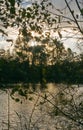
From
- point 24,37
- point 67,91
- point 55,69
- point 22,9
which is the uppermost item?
point 22,9

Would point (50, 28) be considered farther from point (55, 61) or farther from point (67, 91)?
point (67, 91)

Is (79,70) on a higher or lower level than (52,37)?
lower

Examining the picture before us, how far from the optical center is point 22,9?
143 inches

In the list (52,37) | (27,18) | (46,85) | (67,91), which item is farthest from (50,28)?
(67,91)

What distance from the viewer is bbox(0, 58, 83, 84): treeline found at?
3.77 m

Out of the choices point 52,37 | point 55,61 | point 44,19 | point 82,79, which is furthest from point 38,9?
point 82,79

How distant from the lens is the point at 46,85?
4098 millimetres

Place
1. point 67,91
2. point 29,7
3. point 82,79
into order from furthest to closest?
1. point 67,91
2. point 82,79
3. point 29,7

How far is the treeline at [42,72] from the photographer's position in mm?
3770

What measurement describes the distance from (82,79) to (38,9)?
104 centimetres

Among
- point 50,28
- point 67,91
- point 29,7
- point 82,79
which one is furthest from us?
point 67,91

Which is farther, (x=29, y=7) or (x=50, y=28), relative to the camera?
(x=50, y=28)

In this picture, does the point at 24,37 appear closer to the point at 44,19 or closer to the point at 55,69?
the point at 44,19

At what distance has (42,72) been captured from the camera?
12.7 feet
